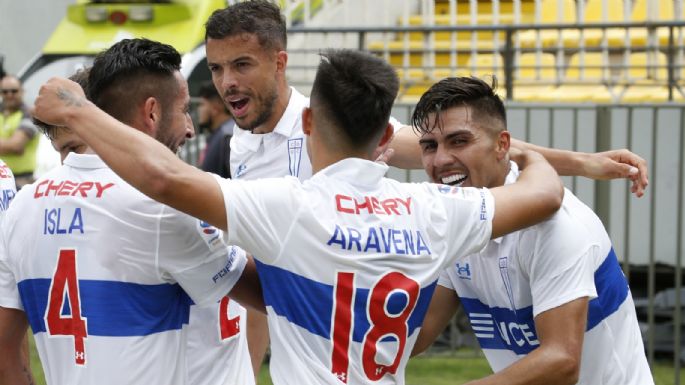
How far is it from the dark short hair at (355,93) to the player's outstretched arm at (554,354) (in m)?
0.84

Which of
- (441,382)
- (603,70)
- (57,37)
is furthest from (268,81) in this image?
(57,37)

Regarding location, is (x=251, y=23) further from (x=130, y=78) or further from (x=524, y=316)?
(x=524, y=316)

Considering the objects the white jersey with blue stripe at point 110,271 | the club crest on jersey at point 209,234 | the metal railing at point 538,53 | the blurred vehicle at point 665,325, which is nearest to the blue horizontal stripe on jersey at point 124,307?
the white jersey with blue stripe at point 110,271

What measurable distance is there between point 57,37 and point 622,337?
1057cm

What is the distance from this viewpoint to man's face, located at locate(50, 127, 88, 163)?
3.93 m

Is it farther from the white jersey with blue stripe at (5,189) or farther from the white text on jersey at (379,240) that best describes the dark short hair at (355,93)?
the white jersey with blue stripe at (5,189)

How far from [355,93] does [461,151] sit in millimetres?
742

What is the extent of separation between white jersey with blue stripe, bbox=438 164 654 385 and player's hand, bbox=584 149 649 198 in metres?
0.20

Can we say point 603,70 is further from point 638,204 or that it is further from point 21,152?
point 21,152

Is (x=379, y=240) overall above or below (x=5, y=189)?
above

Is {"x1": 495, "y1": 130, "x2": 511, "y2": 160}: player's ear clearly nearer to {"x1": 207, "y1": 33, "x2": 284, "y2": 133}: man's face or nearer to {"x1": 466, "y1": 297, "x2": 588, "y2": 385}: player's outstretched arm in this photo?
{"x1": 466, "y1": 297, "x2": 588, "y2": 385}: player's outstretched arm

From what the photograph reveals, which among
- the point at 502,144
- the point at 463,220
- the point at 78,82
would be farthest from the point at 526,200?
the point at 78,82

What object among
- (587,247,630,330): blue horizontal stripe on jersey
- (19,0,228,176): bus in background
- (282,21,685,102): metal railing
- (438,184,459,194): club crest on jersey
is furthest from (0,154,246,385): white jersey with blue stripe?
(19,0,228,176): bus in background

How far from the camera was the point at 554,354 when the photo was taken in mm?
3740
